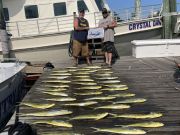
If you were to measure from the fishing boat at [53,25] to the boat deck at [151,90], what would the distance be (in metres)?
3.25

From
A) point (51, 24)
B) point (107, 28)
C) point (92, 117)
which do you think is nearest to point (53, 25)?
point (51, 24)

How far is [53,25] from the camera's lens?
17734 millimetres

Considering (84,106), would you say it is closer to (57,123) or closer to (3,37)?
(57,123)

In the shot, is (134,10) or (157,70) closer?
(157,70)

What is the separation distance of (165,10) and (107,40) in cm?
691

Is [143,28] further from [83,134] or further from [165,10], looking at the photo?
[83,134]

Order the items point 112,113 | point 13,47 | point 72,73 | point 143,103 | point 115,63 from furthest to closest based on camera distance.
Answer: point 13,47 < point 115,63 < point 72,73 < point 143,103 < point 112,113

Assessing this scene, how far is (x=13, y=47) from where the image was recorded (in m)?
17.3

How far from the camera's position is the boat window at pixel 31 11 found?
59.5 ft

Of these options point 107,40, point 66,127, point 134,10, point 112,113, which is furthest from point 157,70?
point 134,10

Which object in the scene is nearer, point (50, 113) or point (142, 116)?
point (142, 116)

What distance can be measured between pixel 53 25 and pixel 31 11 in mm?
1309

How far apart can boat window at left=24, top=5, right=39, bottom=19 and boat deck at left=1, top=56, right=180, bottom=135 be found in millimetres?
4733

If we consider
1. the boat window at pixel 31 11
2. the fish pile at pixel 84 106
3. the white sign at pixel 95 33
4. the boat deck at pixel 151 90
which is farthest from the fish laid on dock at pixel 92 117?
the boat window at pixel 31 11
